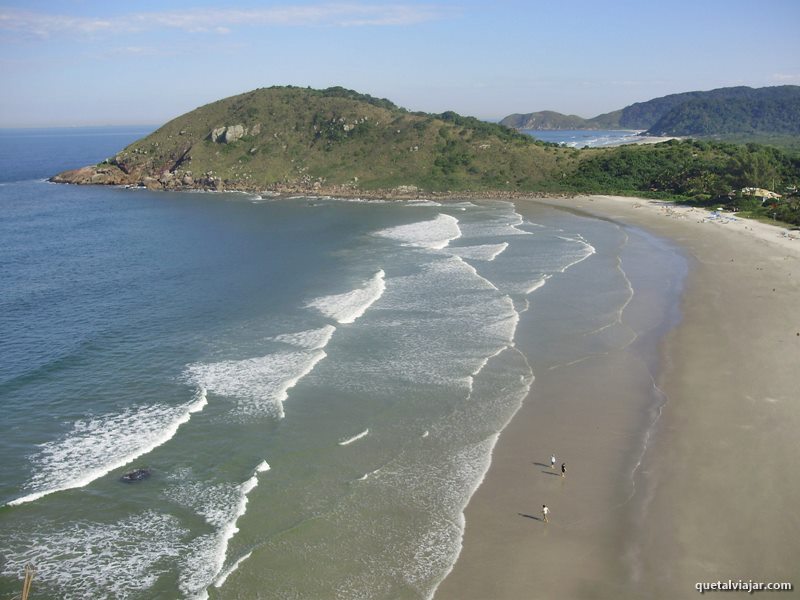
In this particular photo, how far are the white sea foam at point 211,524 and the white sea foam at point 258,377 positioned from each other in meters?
5.30

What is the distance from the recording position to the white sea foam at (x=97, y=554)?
18.0 meters

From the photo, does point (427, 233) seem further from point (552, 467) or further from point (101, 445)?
point (101, 445)

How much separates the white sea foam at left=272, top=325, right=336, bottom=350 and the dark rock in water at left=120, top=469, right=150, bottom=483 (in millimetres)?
12928

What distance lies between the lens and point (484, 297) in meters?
44.1

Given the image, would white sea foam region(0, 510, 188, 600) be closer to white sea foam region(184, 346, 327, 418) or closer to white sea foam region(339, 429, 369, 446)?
white sea foam region(339, 429, 369, 446)

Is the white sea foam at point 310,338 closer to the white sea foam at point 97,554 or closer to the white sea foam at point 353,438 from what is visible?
the white sea foam at point 353,438

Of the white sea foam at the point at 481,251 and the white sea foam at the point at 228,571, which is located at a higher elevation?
the white sea foam at the point at 481,251

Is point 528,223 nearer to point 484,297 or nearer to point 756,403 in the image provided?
point 484,297

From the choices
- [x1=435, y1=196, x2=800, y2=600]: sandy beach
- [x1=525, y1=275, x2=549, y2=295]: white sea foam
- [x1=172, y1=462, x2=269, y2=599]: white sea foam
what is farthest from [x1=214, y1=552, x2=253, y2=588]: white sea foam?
[x1=525, y1=275, x2=549, y2=295]: white sea foam

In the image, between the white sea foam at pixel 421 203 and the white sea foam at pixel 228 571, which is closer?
the white sea foam at pixel 228 571

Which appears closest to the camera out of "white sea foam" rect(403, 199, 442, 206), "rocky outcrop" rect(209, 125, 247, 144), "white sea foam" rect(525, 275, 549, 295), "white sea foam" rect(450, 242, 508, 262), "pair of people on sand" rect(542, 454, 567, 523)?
"pair of people on sand" rect(542, 454, 567, 523)

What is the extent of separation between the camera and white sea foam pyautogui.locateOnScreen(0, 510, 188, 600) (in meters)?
18.0

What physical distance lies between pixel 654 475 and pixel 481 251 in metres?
38.1

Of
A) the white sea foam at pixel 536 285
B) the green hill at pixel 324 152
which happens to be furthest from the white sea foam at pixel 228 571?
the green hill at pixel 324 152
